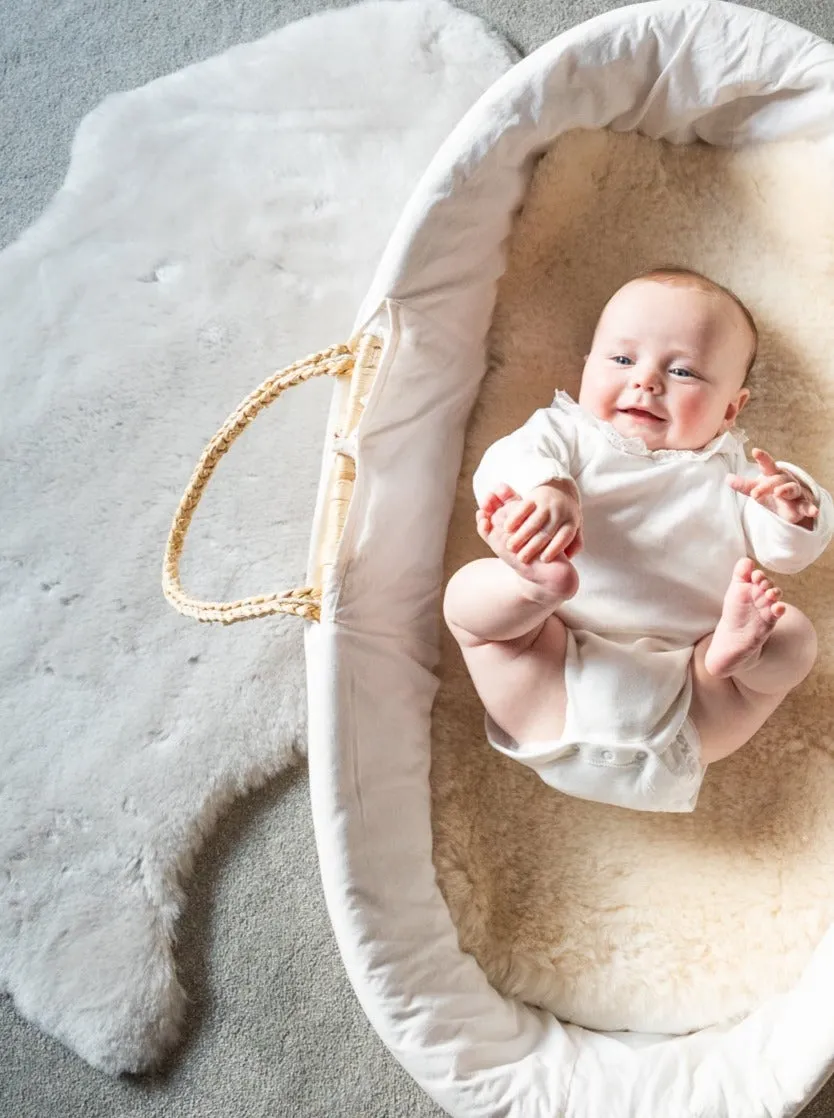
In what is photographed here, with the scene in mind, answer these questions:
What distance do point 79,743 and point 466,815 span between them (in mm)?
520

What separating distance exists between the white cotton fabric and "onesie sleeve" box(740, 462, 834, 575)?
0.35 meters

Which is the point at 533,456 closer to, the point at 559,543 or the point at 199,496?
the point at 559,543

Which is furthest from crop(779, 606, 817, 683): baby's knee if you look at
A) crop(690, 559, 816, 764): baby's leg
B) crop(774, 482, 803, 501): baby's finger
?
crop(774, 482, 803, 501): baby's finger

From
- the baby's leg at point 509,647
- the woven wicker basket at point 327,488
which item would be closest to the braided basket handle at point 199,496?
the woven wicker basket at point 327,488

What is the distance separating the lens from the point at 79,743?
1.35 metres

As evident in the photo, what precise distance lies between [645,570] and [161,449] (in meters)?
0.68

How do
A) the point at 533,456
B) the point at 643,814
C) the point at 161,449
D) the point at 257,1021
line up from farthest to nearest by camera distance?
the point at 161,449 → the point at 257,1021 → the point at 643,814 → the point at 533,456

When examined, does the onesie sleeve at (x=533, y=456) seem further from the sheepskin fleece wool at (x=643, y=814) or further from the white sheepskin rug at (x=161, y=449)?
the white sheepskin rug at (x=161, y=449)

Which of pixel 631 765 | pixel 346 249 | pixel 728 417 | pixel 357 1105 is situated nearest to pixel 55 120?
pixel 346 249

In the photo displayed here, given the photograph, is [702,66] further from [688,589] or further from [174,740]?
[174,740]

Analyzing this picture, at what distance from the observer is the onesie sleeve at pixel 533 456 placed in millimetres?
1029

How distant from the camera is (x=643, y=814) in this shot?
119 cm

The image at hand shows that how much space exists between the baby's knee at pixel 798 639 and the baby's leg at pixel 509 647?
0.22 metres

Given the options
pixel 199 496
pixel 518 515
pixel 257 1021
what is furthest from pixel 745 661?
pixel 257 1021
